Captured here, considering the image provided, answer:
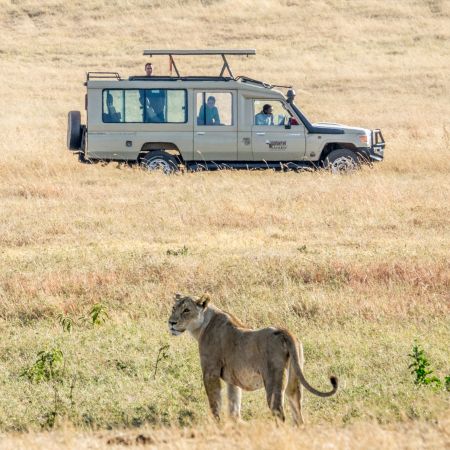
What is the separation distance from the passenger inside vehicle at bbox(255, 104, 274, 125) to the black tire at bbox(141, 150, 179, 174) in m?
1.66

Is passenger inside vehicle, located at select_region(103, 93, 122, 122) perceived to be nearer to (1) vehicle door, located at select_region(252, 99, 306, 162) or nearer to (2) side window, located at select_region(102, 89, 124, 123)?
(2) side window, located at select_region(102, 89, 124, 123)

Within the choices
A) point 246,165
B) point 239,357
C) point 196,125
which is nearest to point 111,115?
point 196,125

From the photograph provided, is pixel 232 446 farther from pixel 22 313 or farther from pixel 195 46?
pixel 195 46

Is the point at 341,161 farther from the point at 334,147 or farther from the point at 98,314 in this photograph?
the point at 98,314

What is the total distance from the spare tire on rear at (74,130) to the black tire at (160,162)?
128 cm

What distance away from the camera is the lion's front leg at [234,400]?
6875 millimetres

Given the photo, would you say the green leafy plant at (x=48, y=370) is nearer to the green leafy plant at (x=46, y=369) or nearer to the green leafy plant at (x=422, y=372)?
the green leafy plant at (x=46, y=369)

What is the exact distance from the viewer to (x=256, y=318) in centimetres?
993

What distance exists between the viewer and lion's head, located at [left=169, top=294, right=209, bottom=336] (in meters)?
7.01

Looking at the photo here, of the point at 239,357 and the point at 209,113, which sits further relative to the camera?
the point at 209,113

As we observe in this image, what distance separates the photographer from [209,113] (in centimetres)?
2000

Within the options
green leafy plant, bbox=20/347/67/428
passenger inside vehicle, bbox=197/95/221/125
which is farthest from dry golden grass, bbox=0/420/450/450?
passenger inside vehicle, bbox=197/95/221/125

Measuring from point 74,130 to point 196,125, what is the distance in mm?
2208

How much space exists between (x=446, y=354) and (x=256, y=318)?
197 cm
